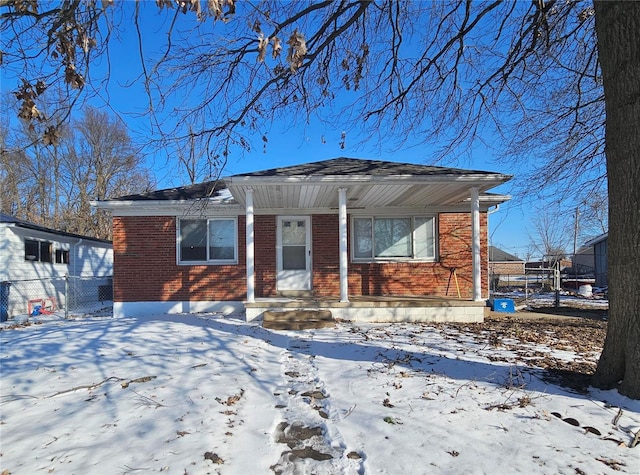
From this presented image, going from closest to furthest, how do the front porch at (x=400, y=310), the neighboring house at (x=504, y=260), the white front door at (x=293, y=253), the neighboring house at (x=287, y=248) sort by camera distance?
1. the front porch at (x=400, y=310)
2. the neighboring house at (x=287, y=248)
3. the white front door at (x=293, y=253)
4. the neighboring house at (x=504, y=260)

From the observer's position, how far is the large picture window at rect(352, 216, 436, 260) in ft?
34.3

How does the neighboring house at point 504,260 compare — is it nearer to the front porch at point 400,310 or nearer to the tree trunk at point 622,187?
the front porch at point 400,310

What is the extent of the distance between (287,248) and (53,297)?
9743 millimetres

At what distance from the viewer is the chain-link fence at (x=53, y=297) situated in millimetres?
11602

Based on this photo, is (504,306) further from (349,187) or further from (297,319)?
(297,319)

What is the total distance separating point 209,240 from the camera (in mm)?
10258

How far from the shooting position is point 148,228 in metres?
10.0

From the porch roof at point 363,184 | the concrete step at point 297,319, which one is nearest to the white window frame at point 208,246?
the porch roof at point 363,184

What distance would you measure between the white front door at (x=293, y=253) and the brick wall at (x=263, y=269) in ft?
0.56

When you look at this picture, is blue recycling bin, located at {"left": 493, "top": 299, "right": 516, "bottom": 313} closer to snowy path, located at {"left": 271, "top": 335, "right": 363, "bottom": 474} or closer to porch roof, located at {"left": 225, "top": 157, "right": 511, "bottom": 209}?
porch roof, located at {"left": 225, "top": 157, "right": 511, "bottom": 209}

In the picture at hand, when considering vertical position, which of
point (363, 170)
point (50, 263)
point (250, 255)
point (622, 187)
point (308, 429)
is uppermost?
point (363, 170)

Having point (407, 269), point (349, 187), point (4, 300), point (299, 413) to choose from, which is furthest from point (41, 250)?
point (299, 413)

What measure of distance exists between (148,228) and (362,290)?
587 centimetres

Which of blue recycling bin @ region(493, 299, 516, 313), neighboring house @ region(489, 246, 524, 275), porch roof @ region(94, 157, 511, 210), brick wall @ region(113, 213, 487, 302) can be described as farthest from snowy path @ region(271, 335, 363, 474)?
neighboring house @ region(489, 246, 524, 275)
